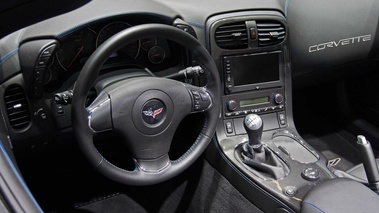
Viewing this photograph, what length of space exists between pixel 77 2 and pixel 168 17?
0.94 m

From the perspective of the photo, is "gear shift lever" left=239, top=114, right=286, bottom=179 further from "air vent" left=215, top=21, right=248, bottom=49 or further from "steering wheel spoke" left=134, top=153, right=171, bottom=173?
"steering wheel spoke" left=134, top=153, right=171, bottom=173

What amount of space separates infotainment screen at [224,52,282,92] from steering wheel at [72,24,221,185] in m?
0.39

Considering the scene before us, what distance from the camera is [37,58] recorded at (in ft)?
5.00

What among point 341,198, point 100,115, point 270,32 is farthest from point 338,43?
point 100,115

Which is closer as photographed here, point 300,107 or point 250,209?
point 250,209

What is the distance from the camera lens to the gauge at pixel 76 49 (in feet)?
5.39

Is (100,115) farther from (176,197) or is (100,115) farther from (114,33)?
(176,197)

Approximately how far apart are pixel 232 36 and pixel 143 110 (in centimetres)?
66

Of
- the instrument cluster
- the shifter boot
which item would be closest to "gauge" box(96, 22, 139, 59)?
the instrument cluster

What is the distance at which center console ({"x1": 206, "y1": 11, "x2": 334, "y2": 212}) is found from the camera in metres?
1.83

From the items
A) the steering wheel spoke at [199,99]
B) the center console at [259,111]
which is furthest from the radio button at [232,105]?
the steering wheel spoke at [199,99]

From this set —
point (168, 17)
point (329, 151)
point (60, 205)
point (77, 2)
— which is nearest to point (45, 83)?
point (168, 17)

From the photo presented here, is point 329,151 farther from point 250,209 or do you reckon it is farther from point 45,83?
point 45,83

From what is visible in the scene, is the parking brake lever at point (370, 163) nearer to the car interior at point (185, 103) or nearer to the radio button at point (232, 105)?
the car interior at point (185, 103)
